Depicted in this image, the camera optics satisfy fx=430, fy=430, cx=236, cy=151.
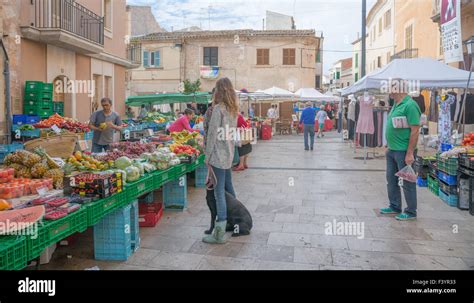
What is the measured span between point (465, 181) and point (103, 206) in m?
5.44

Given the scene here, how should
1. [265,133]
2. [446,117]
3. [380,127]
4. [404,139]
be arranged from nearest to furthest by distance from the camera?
[404,139] → [446,117] → [380,127] → [265,133]

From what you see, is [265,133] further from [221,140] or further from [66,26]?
[221,140]

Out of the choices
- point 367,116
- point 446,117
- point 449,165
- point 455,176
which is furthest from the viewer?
point 367,116

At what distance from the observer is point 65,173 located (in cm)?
488

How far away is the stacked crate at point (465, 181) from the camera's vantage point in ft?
20.9

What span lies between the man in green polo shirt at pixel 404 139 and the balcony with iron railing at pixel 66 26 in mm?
9430

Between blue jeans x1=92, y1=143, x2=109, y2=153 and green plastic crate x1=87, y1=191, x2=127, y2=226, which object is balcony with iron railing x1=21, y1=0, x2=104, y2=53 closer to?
blue jeans x1=92, y1=143, x2=109, y2=153

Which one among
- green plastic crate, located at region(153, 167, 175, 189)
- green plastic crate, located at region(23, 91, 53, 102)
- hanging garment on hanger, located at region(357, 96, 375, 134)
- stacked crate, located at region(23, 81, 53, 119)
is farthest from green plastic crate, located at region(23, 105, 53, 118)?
hanging garment on hanger, located at region(357, 96, 375, 134)

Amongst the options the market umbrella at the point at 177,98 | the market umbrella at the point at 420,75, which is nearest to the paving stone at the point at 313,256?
the market umbrella at the point at 420,75

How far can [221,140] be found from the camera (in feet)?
16.2

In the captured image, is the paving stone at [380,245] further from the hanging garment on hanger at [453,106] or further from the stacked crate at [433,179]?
the hanging garment on hanger at [453,106]

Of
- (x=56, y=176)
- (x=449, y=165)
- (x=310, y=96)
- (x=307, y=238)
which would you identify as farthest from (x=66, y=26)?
(x=310, y=96)

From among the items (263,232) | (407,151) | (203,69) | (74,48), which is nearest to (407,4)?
(203,69)
